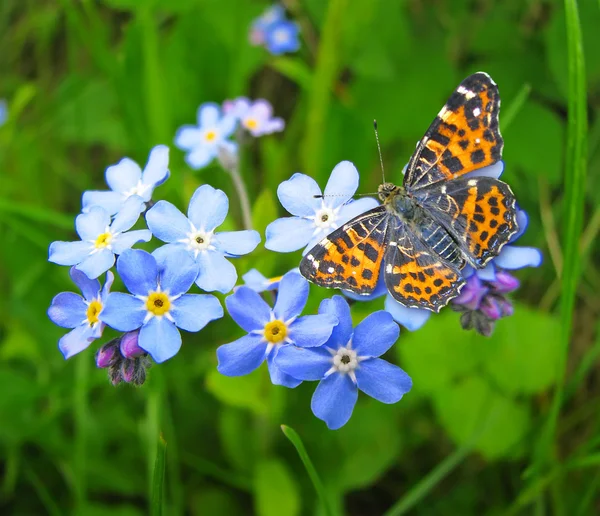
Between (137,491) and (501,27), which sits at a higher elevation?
(501,27)

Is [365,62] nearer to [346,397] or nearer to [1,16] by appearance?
[346,397]

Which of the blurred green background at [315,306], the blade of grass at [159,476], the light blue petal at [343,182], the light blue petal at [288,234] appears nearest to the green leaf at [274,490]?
the blurred green background at [315,306]

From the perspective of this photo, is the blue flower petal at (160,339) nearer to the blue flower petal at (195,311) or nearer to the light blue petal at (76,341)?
the blue flower petal at (195,311)

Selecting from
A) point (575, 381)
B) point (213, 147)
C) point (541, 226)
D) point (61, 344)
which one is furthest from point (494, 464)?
point (61, 344)

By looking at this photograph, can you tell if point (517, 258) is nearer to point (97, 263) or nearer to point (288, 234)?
point (288, 234)

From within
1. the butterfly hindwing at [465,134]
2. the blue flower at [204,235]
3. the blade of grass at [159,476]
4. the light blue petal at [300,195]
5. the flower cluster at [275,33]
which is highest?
the flower cluster at [275,33]

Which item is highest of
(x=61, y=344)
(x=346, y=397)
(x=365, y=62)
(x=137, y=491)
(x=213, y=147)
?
(x=365, y=62)

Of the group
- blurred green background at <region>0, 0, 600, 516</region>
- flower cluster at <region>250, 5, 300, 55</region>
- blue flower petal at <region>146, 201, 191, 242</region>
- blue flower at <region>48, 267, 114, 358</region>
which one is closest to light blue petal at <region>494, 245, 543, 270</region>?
blurred green background at <region>0, 0, 600, 516</region>
